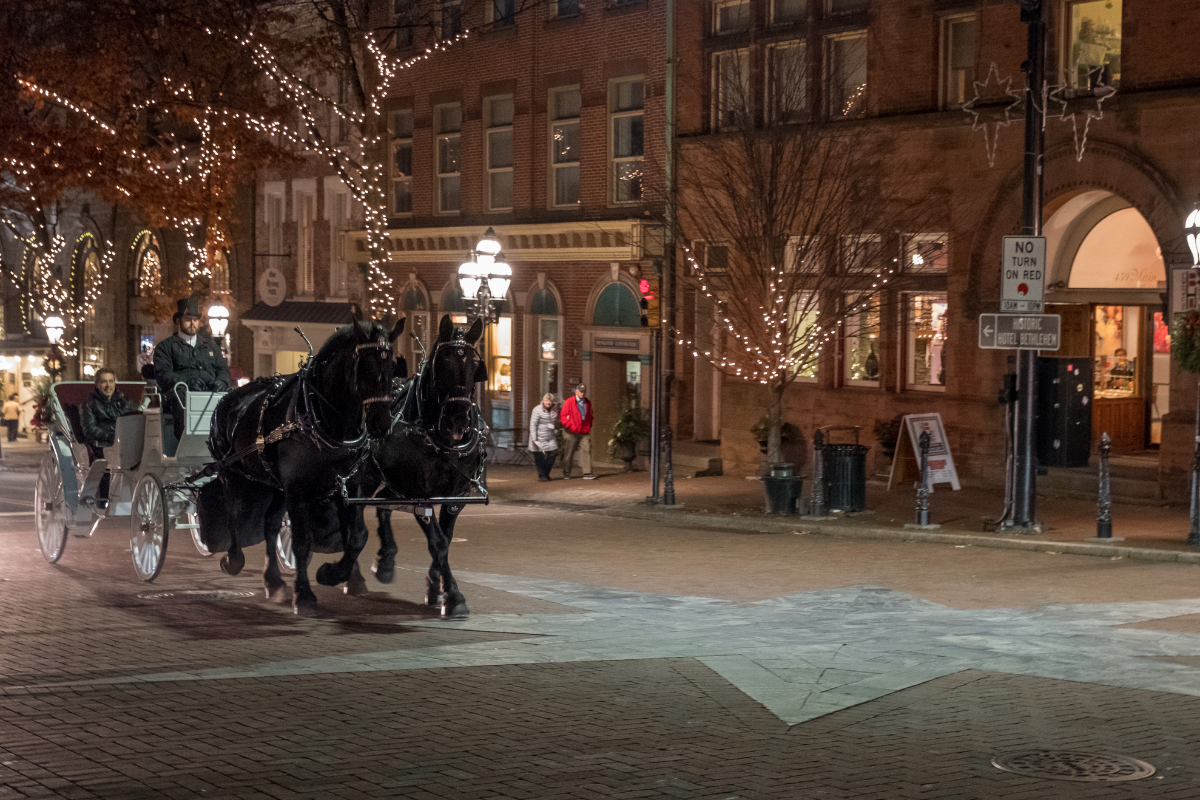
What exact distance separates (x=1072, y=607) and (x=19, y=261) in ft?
171

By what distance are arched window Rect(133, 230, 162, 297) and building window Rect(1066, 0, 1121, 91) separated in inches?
1277

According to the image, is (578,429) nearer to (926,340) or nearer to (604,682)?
(926,340)

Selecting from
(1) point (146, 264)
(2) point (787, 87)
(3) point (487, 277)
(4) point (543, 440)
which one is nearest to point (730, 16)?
(2) point (787, 87)

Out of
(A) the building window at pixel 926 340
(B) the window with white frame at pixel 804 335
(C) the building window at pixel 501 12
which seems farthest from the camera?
(C) the building window at pixel 501 12

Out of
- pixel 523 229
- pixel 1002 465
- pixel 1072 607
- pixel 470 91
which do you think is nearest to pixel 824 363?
pixel 1002 465

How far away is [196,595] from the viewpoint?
42.8ft

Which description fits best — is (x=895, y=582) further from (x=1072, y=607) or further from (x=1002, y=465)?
(x=1002, y=465)

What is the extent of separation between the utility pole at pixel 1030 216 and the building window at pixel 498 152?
17670mm

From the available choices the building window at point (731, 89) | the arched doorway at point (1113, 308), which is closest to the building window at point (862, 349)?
the arched doorway at point (1113, 308)

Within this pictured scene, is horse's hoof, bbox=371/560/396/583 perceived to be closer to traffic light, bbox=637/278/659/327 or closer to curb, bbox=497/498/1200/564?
curb, bbox=497/498/1200/564

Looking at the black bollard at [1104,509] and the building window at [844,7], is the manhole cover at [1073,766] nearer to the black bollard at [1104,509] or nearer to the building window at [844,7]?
the black bollard at [1104,509]

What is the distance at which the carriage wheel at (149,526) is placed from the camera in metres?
13.2

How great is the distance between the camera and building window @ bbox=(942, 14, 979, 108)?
2469cm

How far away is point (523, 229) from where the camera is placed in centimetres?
3269
